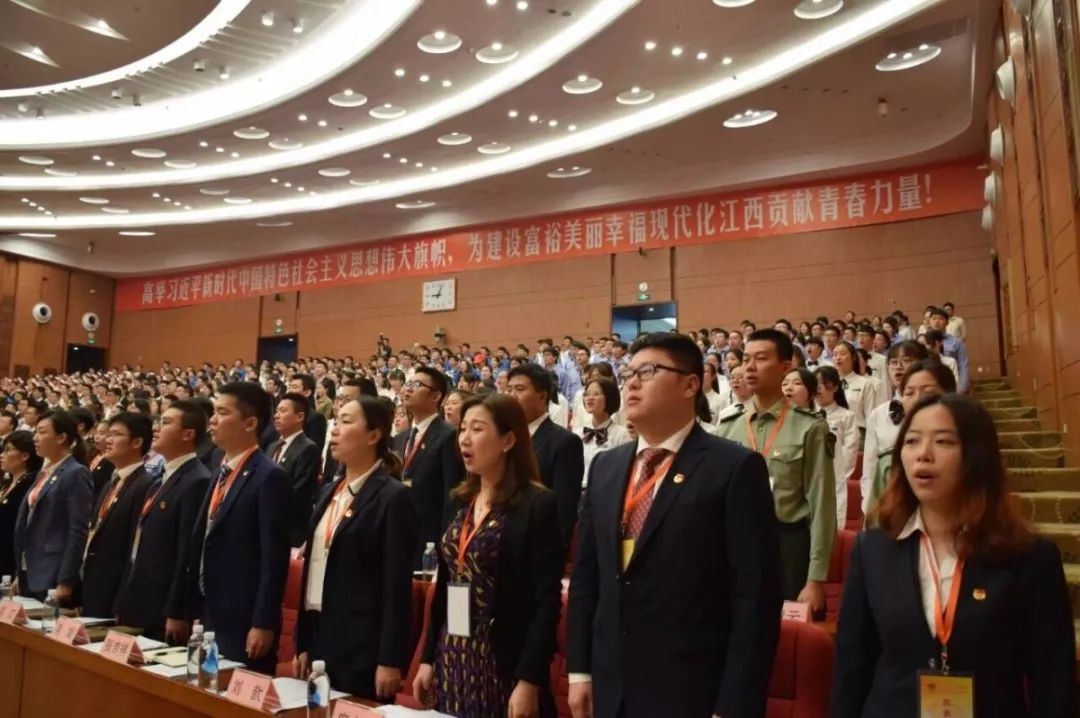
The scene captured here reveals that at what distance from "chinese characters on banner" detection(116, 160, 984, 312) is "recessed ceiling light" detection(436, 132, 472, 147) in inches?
97.7

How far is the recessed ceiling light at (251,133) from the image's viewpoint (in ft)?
36.8

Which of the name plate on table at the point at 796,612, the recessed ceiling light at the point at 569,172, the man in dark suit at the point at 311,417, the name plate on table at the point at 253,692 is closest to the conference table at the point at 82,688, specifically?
the name plate on table at the point at 253,692

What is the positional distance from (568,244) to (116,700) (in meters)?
11.6

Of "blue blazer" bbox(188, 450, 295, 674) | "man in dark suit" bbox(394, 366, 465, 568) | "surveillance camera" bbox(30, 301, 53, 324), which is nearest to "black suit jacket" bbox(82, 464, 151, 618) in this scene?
"blue blazer" bbox(188, 450, 295, 674)

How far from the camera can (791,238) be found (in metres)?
11.4

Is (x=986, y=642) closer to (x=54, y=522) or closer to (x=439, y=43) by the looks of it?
(x=54, y=522)

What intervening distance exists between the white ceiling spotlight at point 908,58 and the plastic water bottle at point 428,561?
7.62m

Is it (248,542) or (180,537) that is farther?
(180,537)

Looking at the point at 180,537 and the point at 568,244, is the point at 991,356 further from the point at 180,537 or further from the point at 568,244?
the point at 180,537

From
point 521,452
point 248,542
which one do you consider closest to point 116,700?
point 248,542

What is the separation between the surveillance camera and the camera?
16.9 m

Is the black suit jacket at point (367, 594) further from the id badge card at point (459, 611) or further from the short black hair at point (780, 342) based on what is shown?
the short black hair at point (780, 342)

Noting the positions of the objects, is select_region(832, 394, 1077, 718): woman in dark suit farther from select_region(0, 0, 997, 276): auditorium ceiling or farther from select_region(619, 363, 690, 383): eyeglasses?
select_region(0, 0, 997, 276): auditorium ceiling

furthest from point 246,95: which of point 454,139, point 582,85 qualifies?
point 582,85
